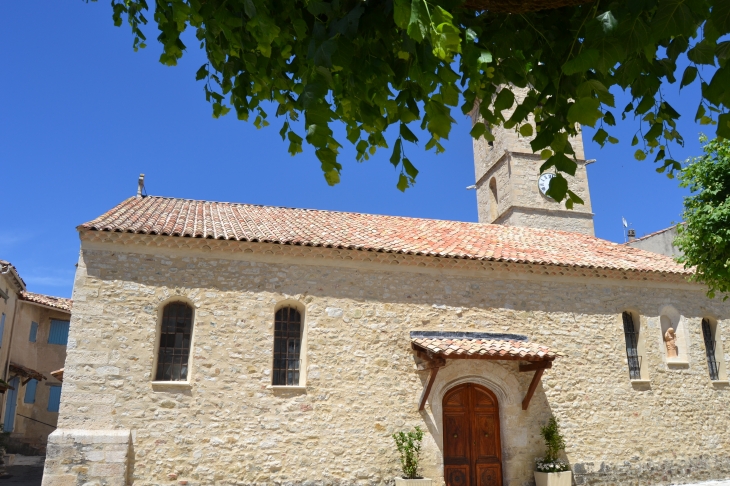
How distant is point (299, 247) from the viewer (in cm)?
1203

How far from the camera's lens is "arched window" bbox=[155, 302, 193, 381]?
11.2m

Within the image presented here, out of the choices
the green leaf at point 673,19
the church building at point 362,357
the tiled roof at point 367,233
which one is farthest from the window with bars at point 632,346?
the green leaf at point 673,19

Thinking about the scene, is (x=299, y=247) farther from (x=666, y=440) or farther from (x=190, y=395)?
(x=666, y=440)

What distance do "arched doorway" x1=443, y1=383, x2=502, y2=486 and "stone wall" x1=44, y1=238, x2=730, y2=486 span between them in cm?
27

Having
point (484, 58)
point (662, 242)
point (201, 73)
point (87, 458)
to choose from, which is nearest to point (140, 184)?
point (87, 458)

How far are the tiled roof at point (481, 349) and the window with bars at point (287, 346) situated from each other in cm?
254

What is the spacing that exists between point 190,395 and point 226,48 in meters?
8.11

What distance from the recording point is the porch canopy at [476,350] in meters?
11.5

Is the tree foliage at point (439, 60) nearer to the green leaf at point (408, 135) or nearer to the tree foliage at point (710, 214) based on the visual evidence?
the green leaf at point (408, 135)

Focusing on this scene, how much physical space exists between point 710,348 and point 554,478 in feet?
21.6

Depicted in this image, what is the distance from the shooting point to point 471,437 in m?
12.4

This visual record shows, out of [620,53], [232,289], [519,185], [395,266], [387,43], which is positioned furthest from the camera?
[519,185]

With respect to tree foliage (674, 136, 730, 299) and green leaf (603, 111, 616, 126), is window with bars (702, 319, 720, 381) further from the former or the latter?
green leaf (603, 111, 616, 126)

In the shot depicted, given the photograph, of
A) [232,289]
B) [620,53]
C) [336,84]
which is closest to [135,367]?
[232,289]
